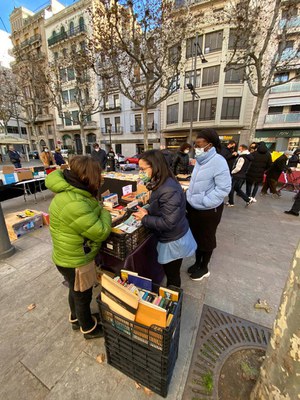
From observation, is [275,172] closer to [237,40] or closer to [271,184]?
[271,184]

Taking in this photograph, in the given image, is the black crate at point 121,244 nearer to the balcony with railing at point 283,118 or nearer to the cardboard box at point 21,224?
the cardboard box at point 21,224

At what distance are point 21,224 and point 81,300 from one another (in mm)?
3051

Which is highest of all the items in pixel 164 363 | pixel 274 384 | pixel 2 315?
pixel 274 384

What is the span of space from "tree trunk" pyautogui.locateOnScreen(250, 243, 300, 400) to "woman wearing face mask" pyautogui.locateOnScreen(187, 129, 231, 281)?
3.75 ft

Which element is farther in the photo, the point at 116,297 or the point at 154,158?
the point at 154,158

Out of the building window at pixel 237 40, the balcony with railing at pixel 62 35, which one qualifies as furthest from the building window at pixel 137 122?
the balcony with railing at pixel 62 35

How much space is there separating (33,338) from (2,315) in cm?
58

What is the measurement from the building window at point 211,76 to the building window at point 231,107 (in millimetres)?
2076

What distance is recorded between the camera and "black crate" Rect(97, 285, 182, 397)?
1194mm

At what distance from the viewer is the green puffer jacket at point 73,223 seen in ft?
4.46

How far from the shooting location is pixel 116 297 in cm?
126

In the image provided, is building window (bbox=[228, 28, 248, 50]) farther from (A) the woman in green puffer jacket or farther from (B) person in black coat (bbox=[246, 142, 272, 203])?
(A) the woman in green puffer jacket

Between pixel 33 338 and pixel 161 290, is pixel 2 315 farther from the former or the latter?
pixel 161 290

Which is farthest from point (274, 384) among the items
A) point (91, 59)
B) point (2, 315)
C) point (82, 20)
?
point (82, 20)
